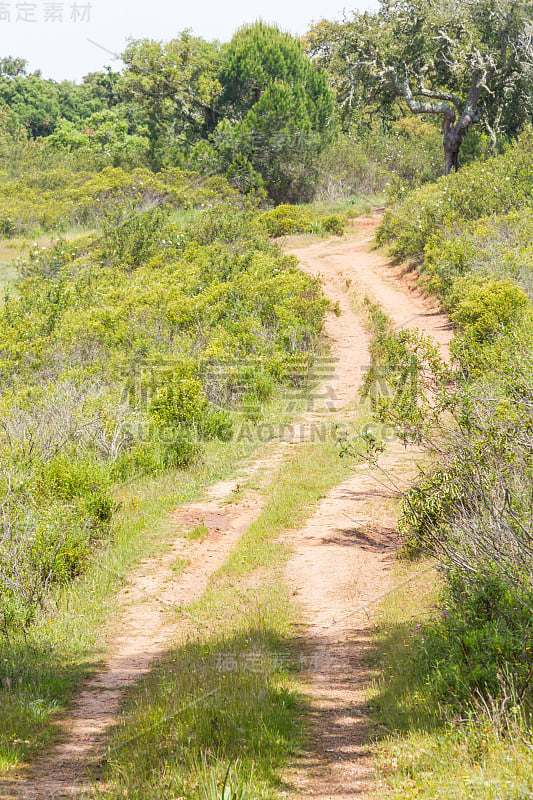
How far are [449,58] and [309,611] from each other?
23775 millimetres

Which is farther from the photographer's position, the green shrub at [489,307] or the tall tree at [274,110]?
the tall tree at [274,110]

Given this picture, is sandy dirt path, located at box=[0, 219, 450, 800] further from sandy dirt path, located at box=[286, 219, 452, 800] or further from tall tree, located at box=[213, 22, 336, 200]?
tall tree, located at box=[213, 22, 336, 200]

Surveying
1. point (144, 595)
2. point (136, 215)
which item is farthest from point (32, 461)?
point (136, 215)

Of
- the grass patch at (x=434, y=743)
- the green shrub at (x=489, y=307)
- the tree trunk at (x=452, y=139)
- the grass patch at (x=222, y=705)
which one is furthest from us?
the tree trunk at (x=452, y=139)

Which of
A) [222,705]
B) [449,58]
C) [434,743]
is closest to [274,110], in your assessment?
[449,58]

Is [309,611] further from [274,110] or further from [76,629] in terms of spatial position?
[274,110]

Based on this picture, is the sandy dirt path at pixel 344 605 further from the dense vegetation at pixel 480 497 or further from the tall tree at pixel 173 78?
the tall tree at pixel 173 78

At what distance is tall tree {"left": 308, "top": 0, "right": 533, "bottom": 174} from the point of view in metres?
23.6

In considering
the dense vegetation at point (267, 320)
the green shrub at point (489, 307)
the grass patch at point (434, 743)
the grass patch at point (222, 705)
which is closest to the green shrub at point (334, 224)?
the dense vegetation at point (267, 320)

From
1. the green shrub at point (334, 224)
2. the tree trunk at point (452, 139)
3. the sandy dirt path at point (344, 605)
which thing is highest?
the tree trunk at point (452, 139)

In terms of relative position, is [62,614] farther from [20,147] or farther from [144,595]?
[20,147]

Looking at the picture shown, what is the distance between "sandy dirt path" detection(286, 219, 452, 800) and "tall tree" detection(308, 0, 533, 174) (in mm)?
13921

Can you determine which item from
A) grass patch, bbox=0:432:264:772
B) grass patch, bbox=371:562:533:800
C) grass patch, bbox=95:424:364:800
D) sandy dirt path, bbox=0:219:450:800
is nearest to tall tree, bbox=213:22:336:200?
sandy dirt path, bbox=0:219:450:800

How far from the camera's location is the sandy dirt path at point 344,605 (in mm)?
3881
